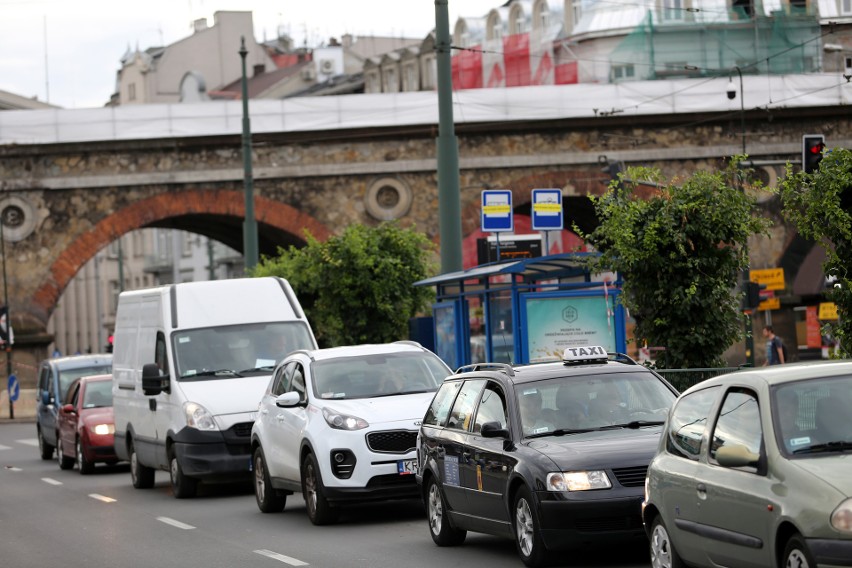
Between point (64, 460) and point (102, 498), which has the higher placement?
point (102, 498)

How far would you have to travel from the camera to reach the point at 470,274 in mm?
22859

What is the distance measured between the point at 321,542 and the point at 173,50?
90807 mm

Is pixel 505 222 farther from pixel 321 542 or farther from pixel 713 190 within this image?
pixel 321 542

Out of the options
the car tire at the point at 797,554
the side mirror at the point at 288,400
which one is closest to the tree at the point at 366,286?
the side mirror at the point at 288,400

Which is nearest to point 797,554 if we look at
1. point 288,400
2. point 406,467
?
point 406,467

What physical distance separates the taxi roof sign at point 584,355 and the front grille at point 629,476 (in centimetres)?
171

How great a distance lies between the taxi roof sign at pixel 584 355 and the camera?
12742mm

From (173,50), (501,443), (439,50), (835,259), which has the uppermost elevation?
(173,50)

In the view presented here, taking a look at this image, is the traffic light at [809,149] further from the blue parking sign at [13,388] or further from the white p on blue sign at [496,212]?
the blue parking sign at [13,388]

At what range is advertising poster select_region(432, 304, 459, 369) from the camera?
81.4 feet

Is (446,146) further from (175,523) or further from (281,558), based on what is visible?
(281,558)

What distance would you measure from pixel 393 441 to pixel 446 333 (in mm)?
10075

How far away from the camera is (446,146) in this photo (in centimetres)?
2452

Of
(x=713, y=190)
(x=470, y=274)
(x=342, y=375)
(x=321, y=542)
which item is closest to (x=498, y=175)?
(x=470, y=274)
